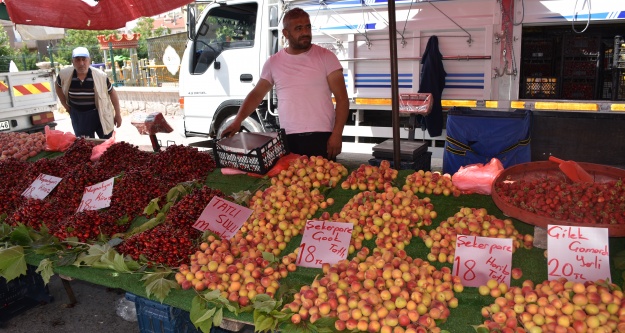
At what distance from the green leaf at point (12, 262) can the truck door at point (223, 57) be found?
460 cm

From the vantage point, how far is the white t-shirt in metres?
3.67

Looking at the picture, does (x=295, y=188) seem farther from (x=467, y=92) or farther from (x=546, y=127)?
(x=467, y=92)

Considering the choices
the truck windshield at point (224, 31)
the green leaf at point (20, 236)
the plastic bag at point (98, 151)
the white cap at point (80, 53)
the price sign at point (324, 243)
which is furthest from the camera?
the truck windshield at point (224, 31)

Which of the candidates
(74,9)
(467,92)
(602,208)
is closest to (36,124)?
(74,9)

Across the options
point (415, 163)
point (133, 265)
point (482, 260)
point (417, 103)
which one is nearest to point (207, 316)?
point (133, 265)

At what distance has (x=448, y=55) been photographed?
5.98 metres

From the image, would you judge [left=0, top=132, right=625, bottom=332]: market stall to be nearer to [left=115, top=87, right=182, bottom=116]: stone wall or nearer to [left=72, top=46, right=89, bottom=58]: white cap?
[left=72, top=46, right=89, bottom=58]: white cap

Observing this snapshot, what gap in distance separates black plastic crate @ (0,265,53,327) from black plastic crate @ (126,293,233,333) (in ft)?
6.59

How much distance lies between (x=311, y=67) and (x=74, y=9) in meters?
2.23

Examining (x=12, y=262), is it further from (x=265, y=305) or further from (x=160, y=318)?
(x=265, y=305)

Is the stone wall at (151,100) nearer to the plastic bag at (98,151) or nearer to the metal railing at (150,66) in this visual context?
the metal railing at (150,66)

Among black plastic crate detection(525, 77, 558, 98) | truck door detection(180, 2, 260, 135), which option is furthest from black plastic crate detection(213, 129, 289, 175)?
black plastic crate detection(525, 77, 558, 98)

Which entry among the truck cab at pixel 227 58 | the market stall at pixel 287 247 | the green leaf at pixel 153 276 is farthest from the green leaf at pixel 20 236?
the truck cab at pixel 227 58

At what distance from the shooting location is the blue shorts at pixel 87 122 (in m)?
6.13
